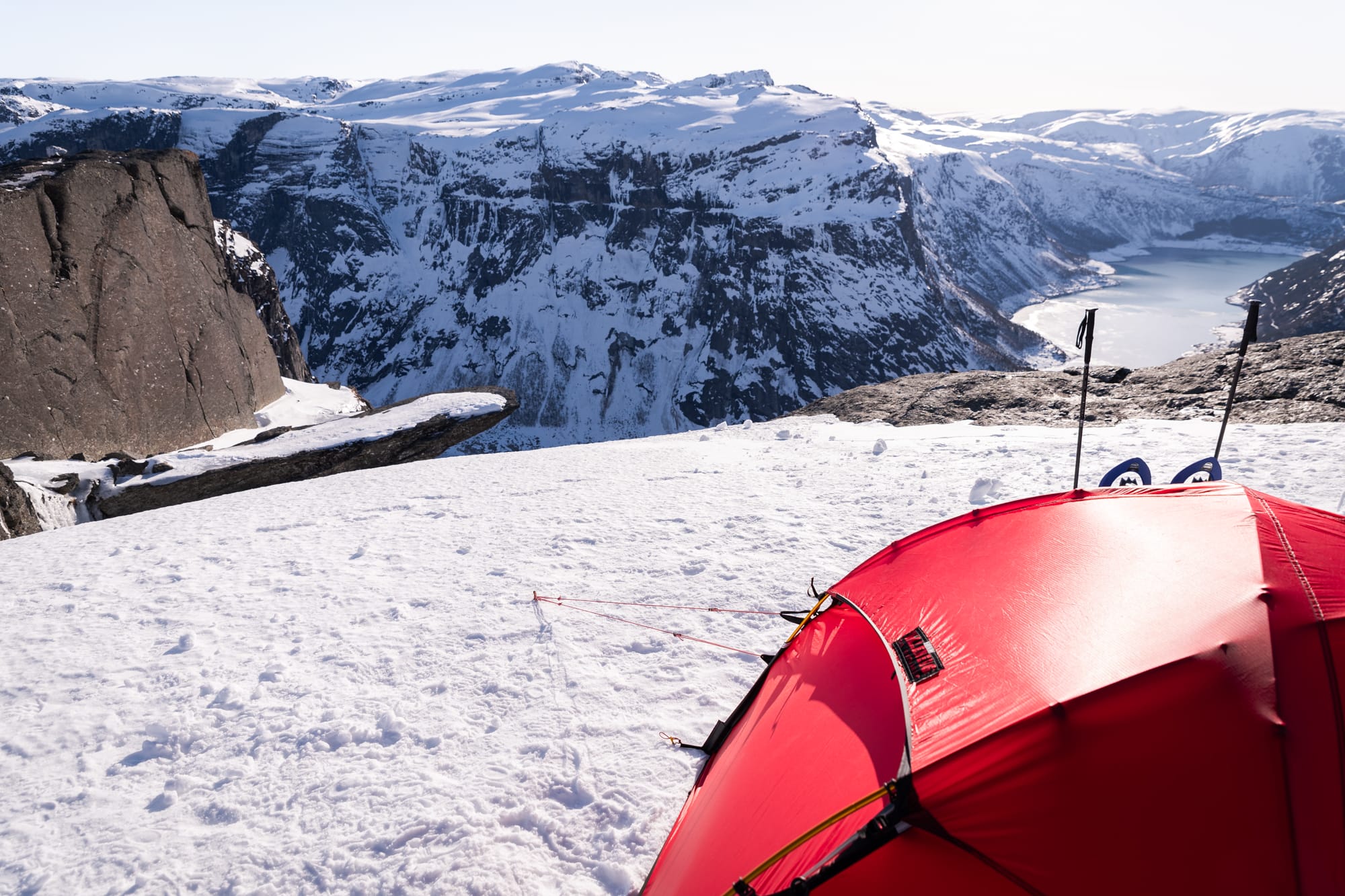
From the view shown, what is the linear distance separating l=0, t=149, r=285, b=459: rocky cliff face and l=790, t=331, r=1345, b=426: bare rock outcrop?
2016 cm

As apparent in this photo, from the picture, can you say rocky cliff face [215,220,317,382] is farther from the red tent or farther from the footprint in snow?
the red tent

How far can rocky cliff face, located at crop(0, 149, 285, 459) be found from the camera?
17.3 meters

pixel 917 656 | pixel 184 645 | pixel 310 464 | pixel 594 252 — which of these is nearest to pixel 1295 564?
pixel 917 656

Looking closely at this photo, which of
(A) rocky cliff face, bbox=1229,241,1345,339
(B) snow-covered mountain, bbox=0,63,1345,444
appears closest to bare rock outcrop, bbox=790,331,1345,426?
(A) rocky cliff face, bbox=1229,241,1345,339

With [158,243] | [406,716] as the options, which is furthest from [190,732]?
[158,243]

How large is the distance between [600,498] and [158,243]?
20564 mm

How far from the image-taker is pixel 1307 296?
119375mm

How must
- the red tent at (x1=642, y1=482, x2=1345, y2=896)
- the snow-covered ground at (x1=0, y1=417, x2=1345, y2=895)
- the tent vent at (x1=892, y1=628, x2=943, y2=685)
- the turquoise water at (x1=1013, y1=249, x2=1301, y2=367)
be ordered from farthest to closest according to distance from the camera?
1. the turquoise water at (x1=1013, y1=249, x2=1301, y2=367)
2. the snow-covered ground at (x1=0, y1=417, x2=1345, y2=895)
3. the tent vent at (x1=892, y1=628, x2=943, y2=685)
4. the red tent at (x1=642, y1=482, x2=1345, y2=896)

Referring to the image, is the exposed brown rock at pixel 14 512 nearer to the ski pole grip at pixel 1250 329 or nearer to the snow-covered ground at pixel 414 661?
the snow-covered ground at pixel 414 661

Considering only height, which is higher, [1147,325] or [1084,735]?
[1084,735]

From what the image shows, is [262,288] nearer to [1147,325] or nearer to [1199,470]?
[1199,470]

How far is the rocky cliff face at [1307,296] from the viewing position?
101 metres

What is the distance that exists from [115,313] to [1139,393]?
27.4 meters

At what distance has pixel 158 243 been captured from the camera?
22.2m
